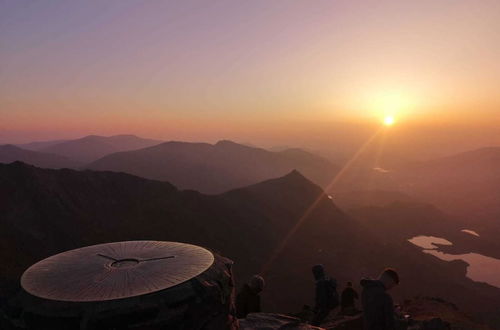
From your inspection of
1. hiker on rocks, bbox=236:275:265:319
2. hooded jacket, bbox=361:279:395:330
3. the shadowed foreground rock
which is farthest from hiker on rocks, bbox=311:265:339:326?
hooded jacket, bbox=361:279:395:330

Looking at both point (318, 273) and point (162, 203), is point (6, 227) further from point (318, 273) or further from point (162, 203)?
point (318, 273)

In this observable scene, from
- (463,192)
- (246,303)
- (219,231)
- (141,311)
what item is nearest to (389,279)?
(246,303)

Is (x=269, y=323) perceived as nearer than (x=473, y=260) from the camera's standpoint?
Yes

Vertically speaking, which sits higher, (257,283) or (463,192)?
(257,283)

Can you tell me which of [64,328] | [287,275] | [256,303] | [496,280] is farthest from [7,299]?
[496,280]

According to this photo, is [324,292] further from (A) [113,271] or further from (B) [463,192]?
(B) [463,192]

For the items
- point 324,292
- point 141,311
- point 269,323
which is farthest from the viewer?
point 324,292

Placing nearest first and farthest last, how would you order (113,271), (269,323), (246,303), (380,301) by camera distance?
(380,301) < (113,271) < (269,323) < (246,303)

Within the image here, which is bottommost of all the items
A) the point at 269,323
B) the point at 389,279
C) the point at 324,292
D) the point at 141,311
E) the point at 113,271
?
the point at 269,323

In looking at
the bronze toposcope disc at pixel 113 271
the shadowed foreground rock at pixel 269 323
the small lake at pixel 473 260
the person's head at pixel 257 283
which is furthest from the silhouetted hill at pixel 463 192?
the bronze toposcope disc at pixel 113 271
